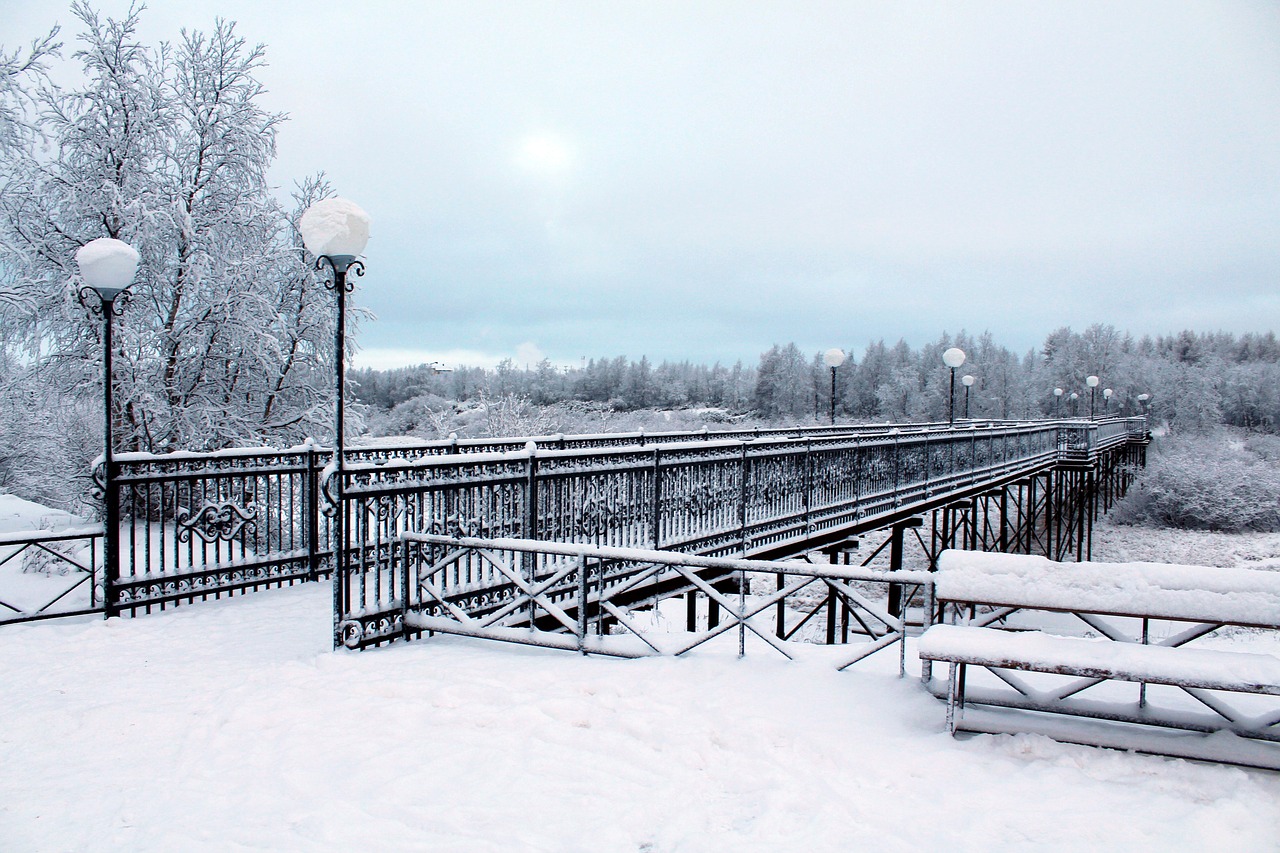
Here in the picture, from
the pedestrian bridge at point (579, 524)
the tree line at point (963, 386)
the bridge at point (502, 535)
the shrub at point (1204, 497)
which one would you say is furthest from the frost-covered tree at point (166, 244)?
the tree line at point (963, 386)

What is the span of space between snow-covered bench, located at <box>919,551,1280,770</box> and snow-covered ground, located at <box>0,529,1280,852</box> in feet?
0.63

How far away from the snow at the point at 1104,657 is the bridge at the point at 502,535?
0.71 m

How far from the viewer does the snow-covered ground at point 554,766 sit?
3.26 metres

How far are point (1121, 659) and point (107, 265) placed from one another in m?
8.88

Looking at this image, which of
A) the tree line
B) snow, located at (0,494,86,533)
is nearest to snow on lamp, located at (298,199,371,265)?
snow, located at (0,494,86,533)

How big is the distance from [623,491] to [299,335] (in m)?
12.5

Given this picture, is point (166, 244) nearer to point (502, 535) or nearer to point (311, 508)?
point (311, 508)

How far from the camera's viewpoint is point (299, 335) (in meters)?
17.4

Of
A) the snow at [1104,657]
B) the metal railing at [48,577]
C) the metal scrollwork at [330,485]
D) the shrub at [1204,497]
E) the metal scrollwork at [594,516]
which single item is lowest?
the shrub at [1204,497]

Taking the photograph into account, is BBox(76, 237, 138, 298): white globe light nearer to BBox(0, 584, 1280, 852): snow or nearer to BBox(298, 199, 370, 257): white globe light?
BBox(298, 199, 370, 257): white globe light

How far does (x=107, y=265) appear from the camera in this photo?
23.3ft

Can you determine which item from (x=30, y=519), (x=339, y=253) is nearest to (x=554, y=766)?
(x=339, y=253)

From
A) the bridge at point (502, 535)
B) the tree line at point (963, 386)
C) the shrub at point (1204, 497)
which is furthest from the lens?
the tree line at point (963, 386)

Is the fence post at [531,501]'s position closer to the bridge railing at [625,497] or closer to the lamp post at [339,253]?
the bridge railing at [625,497]
